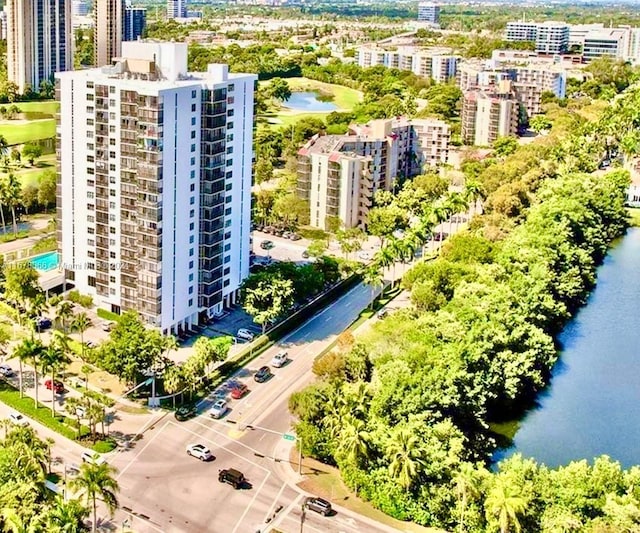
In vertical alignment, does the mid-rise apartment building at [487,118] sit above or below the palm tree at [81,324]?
above

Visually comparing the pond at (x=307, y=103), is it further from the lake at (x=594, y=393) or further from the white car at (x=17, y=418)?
the white car at (x=17, y=418)

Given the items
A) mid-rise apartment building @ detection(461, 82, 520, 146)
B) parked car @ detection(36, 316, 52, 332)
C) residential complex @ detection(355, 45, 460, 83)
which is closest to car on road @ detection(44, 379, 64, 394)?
parked car @ detection(36, 316, 52, 332)

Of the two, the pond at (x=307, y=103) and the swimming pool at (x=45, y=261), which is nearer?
the swimming pool at (x=45, y=261)

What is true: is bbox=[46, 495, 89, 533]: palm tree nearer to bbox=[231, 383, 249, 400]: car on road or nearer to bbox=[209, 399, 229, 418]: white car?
bbox=[209, 399, 229, 418]: white car

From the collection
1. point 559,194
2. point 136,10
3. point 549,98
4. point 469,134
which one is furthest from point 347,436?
point 136,10

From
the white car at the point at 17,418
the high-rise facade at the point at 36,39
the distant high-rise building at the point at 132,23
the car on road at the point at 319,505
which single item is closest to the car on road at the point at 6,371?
the white car at the point at 17,418

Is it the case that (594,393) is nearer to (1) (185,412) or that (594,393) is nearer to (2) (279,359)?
(2) (279,359)

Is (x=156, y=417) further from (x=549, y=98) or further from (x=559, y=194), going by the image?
(x=549, y=98)
